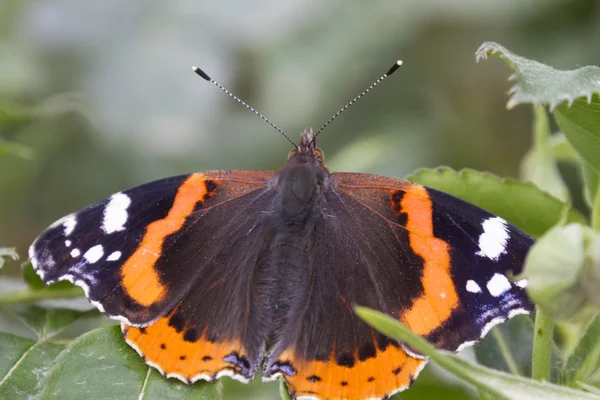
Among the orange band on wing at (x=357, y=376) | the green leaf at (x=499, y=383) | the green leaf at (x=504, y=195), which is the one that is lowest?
the orange band on wing at (x=357, y=376)

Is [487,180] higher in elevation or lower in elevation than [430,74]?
lower

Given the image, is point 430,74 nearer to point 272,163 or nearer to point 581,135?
point 272,163

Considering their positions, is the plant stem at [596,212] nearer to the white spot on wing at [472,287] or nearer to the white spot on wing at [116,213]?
the white spot on wing at [472,287]

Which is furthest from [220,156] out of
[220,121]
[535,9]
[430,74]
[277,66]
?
[535,9]

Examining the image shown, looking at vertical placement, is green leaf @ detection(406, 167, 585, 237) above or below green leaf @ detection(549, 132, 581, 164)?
below

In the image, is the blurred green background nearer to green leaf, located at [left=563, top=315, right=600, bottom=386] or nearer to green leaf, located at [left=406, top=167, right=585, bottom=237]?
green leaf, located at [left=406, top=167, right=585, bottom=237]

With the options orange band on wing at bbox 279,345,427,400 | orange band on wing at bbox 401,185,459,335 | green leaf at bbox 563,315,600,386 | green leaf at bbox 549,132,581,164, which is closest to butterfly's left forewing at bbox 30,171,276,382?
orange band on wing at bbox 279,345,427,400

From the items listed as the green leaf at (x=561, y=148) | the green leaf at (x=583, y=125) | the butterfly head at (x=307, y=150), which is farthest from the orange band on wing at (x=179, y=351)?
the green leaf at (x=561, y=148)
